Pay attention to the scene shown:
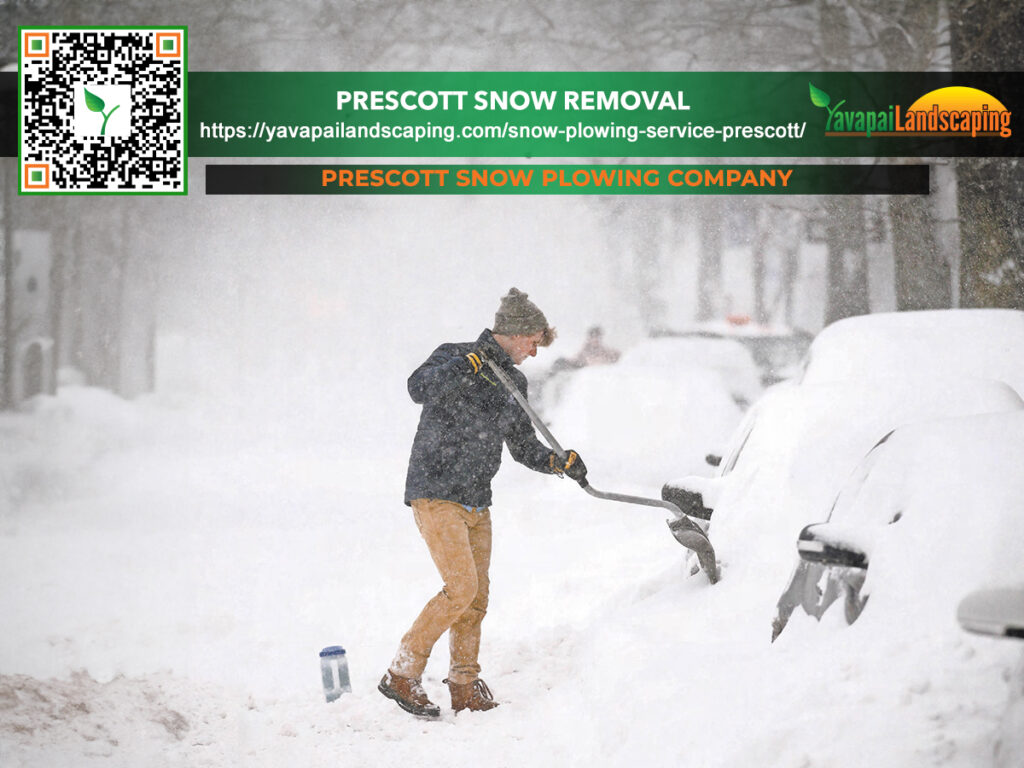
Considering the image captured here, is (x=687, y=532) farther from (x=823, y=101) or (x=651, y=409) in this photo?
(x=651, y=409)

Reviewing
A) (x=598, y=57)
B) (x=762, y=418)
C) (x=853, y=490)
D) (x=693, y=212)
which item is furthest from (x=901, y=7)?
(x=693, y=212)

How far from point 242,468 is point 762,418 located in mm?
9258

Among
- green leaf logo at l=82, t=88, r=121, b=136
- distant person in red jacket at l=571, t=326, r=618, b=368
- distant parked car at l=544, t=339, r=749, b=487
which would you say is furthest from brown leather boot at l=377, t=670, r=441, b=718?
distant person in red jacket at l=571, t=326, r=618, b=368

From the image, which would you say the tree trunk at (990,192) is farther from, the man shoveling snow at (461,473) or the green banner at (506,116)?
the man shoveling snow at (461,473)

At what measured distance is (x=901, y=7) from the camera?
31.6 feet

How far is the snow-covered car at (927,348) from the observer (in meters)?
5.45

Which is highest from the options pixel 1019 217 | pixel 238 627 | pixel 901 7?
pixel 901 7

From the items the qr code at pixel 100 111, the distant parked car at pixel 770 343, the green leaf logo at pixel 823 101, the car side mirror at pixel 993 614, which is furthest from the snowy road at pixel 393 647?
the distant parked car at pixel 770 343

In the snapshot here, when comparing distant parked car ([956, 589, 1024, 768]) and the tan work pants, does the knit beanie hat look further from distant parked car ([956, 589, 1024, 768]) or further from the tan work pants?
distant parked car ([956, 589, 1024, 768])

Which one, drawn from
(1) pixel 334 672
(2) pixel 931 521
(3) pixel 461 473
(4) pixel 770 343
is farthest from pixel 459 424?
(4) pixel 770 343

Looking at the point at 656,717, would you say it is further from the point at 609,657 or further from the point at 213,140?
the point at 213,140

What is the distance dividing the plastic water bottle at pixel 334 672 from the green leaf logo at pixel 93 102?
3.57m

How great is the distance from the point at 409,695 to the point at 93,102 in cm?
406

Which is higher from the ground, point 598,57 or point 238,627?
point 598,57
